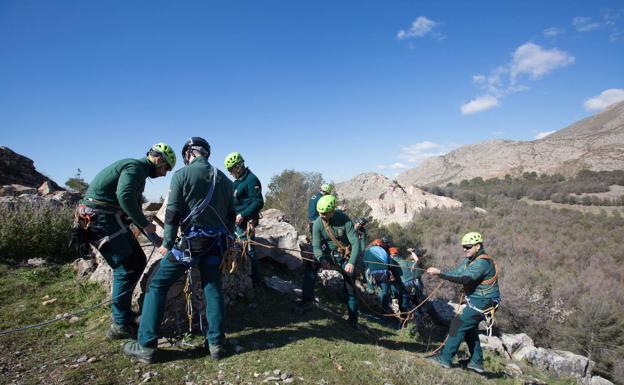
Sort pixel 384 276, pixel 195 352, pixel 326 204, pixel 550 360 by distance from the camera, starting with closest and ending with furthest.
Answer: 1. pixel 195 352
2. pixel 326 204
3. pixel 384 276
4. pixel 550 360

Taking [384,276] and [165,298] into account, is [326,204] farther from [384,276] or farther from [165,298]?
[384,276]

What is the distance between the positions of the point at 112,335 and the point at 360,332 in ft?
12.3

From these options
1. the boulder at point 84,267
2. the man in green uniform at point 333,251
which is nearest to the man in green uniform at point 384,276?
the man in green uniform at point 333,251

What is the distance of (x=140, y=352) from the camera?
11.7ft

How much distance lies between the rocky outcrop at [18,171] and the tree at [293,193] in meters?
8.63

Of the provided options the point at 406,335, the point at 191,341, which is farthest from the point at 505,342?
the point at 191,341

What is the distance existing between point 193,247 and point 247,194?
93.2 inches

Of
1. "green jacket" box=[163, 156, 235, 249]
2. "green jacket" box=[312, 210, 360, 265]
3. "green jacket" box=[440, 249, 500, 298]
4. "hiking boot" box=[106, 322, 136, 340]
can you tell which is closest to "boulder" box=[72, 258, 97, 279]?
"hiking boot" box=[106, 322, 136, 340]

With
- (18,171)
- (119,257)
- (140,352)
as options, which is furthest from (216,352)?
(18,171)

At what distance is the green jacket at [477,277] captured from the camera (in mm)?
5078

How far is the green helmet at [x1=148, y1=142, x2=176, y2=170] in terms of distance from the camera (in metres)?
4.15

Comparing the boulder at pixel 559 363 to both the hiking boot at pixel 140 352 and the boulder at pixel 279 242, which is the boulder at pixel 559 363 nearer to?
the boulder at pixel 279 242

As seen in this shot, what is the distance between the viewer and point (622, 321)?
10562 millimetres

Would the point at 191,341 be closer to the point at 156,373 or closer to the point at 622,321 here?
the point at 156,373
